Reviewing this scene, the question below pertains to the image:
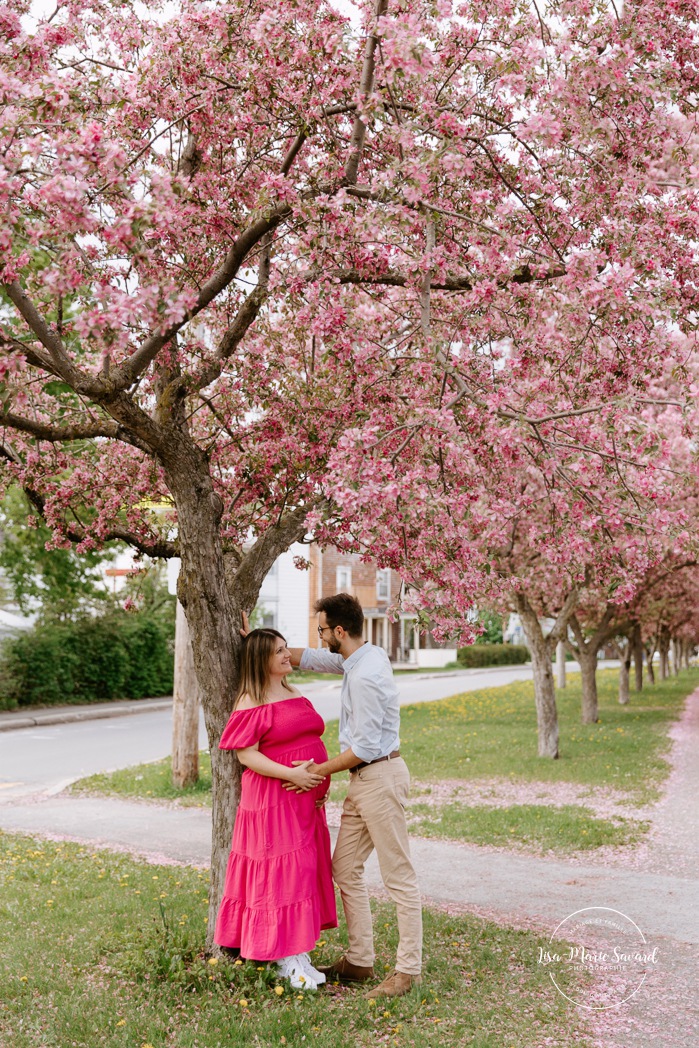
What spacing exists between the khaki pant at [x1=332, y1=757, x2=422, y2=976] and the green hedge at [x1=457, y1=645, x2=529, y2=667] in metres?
49.1

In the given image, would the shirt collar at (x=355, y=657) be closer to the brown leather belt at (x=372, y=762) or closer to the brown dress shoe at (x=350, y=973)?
the brown leather belt at (x=372, y=762)

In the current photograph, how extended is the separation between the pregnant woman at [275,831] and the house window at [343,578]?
44889 mm

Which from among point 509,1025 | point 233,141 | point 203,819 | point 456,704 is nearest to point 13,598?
point 456,704

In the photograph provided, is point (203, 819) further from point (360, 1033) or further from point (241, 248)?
point (241, 248)

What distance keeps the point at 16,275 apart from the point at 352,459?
180cm

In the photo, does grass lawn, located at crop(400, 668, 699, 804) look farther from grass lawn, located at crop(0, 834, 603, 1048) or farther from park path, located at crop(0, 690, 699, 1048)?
grass lawn, located at crop(0, 834, 603, 1048)

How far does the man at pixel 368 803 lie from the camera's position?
496 cm

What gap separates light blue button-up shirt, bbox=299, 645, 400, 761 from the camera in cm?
494

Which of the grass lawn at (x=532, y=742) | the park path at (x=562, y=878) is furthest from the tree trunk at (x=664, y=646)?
the park path at (x=562, y=878)

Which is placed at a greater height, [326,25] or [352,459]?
[326,25]

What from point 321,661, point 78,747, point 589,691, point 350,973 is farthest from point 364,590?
point 350,973

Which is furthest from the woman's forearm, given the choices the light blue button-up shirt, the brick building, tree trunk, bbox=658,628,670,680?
the brick building

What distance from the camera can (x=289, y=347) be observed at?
712cm

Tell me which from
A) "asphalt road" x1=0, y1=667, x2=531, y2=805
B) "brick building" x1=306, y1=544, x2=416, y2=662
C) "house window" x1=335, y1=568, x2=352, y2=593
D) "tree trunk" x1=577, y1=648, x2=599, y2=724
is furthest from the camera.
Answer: "house window" x1=335, y1=568, x2=352, y2=593
